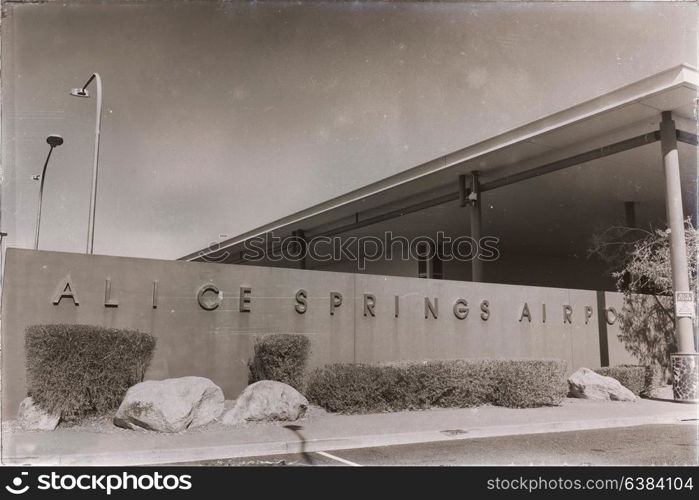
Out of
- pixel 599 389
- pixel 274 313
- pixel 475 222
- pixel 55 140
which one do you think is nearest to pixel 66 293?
pixel 274 313

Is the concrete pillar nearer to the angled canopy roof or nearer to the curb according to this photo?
the angled canopy roof

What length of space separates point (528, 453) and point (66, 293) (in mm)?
7823

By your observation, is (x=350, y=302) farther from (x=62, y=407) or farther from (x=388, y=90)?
(x=62, y=407)

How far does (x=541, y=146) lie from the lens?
17312 mm

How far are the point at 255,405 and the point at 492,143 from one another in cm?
1094

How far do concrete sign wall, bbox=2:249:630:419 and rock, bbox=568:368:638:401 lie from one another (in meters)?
1.72

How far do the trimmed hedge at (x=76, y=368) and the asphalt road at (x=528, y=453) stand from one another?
121 inches

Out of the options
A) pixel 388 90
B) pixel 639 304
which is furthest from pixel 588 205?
pixel 388 90

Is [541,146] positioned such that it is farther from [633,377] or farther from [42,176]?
[42,176]

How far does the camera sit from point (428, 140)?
58.9 ft

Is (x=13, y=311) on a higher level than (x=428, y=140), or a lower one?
lower
